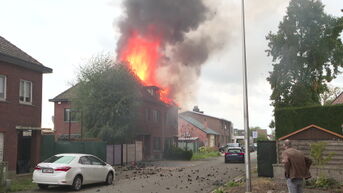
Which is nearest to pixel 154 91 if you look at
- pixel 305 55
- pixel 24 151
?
pixel 305 55

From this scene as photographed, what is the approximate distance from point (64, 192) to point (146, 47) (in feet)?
58.5

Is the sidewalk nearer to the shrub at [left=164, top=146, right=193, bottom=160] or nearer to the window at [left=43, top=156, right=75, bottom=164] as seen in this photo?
the window at [left=43, top=156, right=75, bottom=164]

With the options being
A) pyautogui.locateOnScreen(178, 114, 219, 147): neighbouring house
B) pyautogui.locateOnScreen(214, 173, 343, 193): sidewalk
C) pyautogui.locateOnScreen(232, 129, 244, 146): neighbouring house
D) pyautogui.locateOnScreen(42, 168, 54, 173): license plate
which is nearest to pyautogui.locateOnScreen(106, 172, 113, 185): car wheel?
pyautogui.locateOnScreen(42, 168, 54, 173): license plate

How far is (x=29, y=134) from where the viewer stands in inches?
799

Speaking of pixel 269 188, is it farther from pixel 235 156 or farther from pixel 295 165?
pixel 235 156

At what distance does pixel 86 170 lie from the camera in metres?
14.2

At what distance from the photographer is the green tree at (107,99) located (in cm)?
2722

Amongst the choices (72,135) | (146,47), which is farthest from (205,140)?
(146,47)

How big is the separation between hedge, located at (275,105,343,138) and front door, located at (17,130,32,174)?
13.9 m

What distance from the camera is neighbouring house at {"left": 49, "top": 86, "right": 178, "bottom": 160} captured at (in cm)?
3500

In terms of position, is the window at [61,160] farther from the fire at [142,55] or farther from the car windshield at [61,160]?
the fire at [142,55]

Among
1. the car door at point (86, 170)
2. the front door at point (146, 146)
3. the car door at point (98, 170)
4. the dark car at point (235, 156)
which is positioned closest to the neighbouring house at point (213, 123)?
the front door at point (146, 146)

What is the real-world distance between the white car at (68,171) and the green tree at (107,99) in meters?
12.2

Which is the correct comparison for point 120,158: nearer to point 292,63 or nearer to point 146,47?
point 146,47
